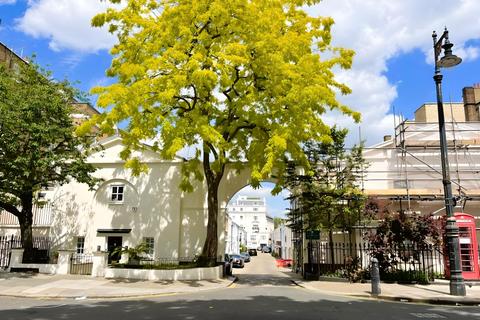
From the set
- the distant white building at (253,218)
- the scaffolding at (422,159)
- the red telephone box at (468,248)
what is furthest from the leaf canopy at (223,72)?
the distant white building at (253,218)

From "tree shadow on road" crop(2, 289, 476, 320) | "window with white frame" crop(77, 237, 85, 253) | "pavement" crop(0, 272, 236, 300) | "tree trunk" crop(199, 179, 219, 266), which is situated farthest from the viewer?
"window with white frame" crop(77, 237, 85, 253)

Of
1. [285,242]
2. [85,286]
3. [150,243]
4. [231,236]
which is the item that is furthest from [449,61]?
[231,236]

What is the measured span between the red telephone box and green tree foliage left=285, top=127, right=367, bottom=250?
4.49m

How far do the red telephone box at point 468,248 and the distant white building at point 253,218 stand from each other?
117 m

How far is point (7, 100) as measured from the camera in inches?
782

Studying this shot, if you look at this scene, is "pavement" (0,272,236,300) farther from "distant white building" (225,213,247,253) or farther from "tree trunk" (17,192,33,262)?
"distant white building" (225,213,247,253)

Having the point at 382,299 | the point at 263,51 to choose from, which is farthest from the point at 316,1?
the point at 382,299

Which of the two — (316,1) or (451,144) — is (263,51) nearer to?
(316,1)

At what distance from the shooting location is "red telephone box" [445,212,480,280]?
62.5ft

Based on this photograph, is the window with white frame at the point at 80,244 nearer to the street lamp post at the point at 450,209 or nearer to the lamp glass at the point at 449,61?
the street lamp post at the point at 450,209

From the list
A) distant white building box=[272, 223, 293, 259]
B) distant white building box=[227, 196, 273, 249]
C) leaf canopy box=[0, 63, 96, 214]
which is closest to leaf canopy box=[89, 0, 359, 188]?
leaf canopy box=[0, 63, 96, 214]

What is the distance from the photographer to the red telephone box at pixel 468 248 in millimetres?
19047

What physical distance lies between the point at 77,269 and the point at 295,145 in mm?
12699

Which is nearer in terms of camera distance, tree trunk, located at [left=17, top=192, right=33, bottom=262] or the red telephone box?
the red telephone box
